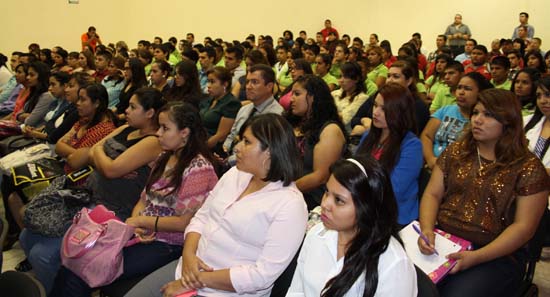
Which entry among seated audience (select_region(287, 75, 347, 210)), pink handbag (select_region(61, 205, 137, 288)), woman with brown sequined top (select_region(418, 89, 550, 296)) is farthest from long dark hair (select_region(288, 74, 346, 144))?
pink handbag (select_region(61, 205, 137, 288))

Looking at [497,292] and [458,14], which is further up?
[458,14]

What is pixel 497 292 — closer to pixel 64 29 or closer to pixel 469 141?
pixel 469 141

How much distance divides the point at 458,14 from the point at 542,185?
10791 millimetres

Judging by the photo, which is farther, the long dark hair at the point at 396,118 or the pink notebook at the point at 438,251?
the long dark hair at the point at 396,118

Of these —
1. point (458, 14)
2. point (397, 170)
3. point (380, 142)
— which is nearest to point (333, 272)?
point (397, 170)

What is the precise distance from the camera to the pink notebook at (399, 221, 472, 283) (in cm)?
195

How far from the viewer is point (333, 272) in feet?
4.99

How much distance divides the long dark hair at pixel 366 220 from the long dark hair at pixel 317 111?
4.30 feet

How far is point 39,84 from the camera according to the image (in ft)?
16.4

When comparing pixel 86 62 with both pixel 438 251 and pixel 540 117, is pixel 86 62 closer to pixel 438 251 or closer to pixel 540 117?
pixel 540 117

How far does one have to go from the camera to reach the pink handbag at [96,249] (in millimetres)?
2127

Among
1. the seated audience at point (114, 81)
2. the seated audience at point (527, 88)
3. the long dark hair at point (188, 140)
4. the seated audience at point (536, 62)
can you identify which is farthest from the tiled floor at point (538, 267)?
the seated audience at point (536, 62)

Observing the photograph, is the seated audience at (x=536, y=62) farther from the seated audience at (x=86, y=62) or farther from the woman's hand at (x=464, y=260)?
the seated audience at (x=86, y=62)

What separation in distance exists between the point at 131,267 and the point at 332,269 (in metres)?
1.09
